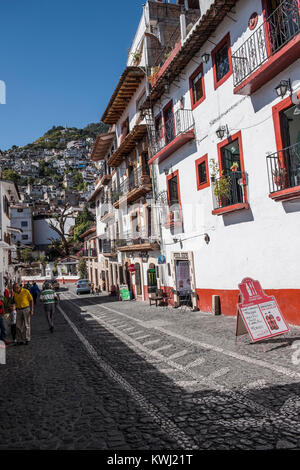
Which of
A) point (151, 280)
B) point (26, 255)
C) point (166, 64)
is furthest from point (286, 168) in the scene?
point (26, 255)

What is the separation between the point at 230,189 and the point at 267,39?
4574mm

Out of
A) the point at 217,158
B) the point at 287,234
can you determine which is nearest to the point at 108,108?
the point at 217,158

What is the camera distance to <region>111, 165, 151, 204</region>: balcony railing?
2123 centimetres

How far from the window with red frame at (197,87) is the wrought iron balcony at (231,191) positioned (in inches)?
151

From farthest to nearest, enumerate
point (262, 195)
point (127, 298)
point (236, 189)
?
point (127, 298)
point (236, 189)
point (262, 195)

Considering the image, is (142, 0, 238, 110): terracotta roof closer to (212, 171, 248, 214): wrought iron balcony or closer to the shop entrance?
(212, 171, 248, 214): wrought iron balcony

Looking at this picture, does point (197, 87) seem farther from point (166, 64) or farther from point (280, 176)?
point (280, 176)

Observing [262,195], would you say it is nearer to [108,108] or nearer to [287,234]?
[287,234]

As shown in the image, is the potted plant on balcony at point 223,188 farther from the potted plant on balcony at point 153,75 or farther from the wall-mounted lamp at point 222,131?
the potted plant on balcony at point 153,75

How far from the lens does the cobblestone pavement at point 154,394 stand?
419cm

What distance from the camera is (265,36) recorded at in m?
10.4

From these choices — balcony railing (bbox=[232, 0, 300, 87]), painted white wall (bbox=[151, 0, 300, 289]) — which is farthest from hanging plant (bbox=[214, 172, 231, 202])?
balcony railing (bbox=[232, 0, 300, 87])

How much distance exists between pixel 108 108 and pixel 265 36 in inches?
690

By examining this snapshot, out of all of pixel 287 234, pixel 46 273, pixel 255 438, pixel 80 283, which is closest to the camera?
pixel 255 438
